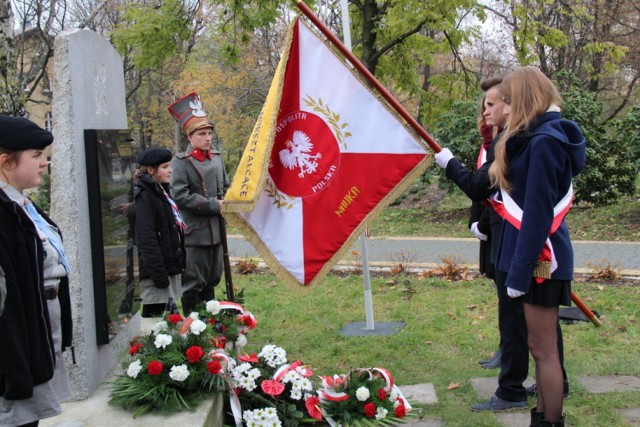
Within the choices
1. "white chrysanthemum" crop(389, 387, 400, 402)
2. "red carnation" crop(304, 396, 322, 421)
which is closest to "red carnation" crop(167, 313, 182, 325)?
"red carnation" crop(304, 396, 322, 421)

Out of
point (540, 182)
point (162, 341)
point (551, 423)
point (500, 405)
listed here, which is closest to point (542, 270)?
point (540, 182)

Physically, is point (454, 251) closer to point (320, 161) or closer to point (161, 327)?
point (320, 161)

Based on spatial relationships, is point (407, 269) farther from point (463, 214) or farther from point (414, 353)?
point (463, 214)

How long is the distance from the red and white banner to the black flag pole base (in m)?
1.55

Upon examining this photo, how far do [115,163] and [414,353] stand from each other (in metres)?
2.80

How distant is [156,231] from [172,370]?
140cm

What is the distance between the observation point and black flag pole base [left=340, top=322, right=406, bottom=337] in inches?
240

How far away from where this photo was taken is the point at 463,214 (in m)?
14.3

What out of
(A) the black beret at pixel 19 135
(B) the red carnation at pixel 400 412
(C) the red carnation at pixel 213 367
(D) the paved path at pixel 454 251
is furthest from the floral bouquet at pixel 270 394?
(D) the paved path at pixel 454 251

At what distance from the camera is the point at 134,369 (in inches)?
A: 148

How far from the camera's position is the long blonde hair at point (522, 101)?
350 cm

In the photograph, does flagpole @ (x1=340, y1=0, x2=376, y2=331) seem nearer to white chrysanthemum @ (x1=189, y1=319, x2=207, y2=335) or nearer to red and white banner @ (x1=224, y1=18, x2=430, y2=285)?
red and white banner @ (x1=224, y1=18, x2=430, y2=285)

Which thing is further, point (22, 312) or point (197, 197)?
point (197, 197)

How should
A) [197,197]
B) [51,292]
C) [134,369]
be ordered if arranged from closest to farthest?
1. [51,292]
2. [134,369]
3. [197,197]
